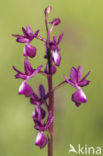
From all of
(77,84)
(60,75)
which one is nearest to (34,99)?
(77,84)

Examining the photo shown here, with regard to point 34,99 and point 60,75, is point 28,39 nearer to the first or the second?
point 34,99

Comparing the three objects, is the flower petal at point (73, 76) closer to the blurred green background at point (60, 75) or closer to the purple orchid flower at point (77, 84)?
the purple orchid flower at point (77, 84)

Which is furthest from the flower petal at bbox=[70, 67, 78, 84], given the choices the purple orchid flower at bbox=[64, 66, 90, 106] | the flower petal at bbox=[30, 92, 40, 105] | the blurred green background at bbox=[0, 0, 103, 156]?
the blurred green background at bbox=[0, 0, 103, 156]

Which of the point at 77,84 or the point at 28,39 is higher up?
the point at 28,39

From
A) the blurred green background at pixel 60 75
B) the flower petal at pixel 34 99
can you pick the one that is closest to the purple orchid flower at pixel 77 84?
the flower petal at pixel 34 99

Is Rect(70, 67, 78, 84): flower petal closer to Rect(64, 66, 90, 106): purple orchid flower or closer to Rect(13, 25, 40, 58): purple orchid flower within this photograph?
Rect(64, 66, 90, 106): purple orchid flower

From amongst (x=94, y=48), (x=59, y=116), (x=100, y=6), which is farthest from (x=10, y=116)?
(x=100, y=6)

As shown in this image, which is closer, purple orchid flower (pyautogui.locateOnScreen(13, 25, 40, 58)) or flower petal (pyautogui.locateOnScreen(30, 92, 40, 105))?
purple orchid flower (pyautogui.locateOnScreen(13, 25, 40, 58))

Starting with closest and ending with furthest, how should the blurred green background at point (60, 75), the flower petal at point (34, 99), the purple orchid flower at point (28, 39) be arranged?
1. the purple orchid flower at point (28, 39)
2. the flower petal at point (34, 99)
3. the blurred green background at point (60, 75)

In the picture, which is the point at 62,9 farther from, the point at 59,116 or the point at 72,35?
the point at 59,116
